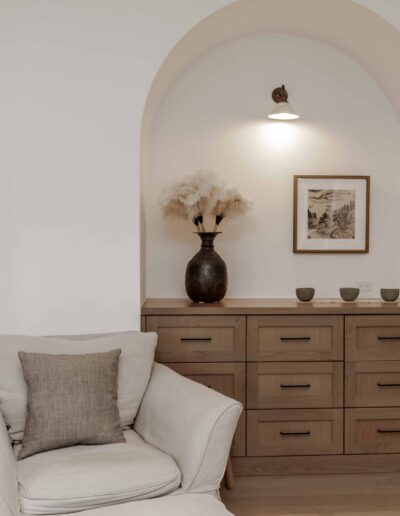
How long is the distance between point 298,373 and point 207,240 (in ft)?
2.77

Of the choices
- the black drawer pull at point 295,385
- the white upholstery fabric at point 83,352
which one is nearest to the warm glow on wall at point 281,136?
the black drawer pull at point 295,385

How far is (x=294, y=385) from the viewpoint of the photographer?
3367 millimetres

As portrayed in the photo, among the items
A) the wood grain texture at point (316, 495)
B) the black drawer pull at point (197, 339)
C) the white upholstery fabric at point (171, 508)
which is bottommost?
the wood grain texture at point (316, 495)

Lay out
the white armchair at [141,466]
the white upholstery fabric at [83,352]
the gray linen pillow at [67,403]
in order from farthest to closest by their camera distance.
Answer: the white upholstery fabric at [83,352]
the gray linen pillow at [67,403]
the white armchair at [141,466]

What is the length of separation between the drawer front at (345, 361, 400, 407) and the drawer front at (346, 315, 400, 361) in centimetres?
4

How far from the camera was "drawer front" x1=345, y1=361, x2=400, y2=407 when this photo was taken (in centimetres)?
339

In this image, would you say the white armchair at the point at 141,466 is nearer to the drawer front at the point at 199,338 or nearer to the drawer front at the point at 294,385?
the drawer front at the point at 199,338

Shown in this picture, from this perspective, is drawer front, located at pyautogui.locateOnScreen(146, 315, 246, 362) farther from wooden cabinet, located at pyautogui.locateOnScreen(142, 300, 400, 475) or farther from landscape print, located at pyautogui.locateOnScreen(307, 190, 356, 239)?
landscape print, located at pyautogui.locateOnScreen(307, 190, 356, 239)

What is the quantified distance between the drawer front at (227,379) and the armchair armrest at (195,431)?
2.17 feet

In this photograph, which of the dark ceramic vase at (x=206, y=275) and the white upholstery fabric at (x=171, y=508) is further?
the dark ceramic vase at (x=206, y=275)

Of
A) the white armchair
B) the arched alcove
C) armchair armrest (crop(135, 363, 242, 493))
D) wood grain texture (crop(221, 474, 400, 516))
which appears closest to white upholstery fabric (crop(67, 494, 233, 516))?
the white armchair

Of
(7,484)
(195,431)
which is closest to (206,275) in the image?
(195,431)

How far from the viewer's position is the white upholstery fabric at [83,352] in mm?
2643

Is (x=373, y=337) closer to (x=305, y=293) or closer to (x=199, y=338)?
(x=305, y=293)
